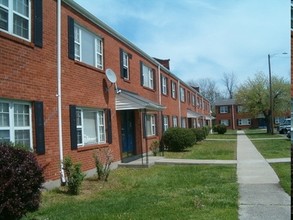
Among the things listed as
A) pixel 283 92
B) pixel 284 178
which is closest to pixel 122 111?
pixel 284 178

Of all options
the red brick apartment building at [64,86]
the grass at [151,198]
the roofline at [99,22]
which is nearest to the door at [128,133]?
the red brick apartment building at [64,86]

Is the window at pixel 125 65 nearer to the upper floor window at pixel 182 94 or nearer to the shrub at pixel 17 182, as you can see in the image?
the shrub at pixel 17 182

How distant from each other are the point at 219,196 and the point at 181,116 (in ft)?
83.7

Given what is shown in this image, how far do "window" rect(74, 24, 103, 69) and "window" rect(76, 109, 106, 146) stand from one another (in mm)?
1696

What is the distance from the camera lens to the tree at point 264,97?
1962 inches

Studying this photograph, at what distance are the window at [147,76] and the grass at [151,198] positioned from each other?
885 centimetres

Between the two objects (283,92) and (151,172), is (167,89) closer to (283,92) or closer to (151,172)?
(151,172)

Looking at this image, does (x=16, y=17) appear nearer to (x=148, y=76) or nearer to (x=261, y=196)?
(x=261, y=196)

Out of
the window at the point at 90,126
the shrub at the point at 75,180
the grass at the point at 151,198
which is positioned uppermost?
the window at the point at 90,126

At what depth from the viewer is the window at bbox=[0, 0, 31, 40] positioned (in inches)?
351

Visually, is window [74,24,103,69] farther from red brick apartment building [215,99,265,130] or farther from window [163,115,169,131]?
red brick apartment building [215,99,265,130]

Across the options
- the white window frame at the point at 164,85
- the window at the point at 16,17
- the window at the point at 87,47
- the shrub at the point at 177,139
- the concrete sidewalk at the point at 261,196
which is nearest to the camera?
the concrete sidewalk at the point at 261,196

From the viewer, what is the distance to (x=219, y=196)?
8766 mm

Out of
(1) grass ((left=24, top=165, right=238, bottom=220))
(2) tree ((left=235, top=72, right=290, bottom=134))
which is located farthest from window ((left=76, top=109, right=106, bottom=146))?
(2) tree ((left=235, top=72, right=290, bottom=134))
